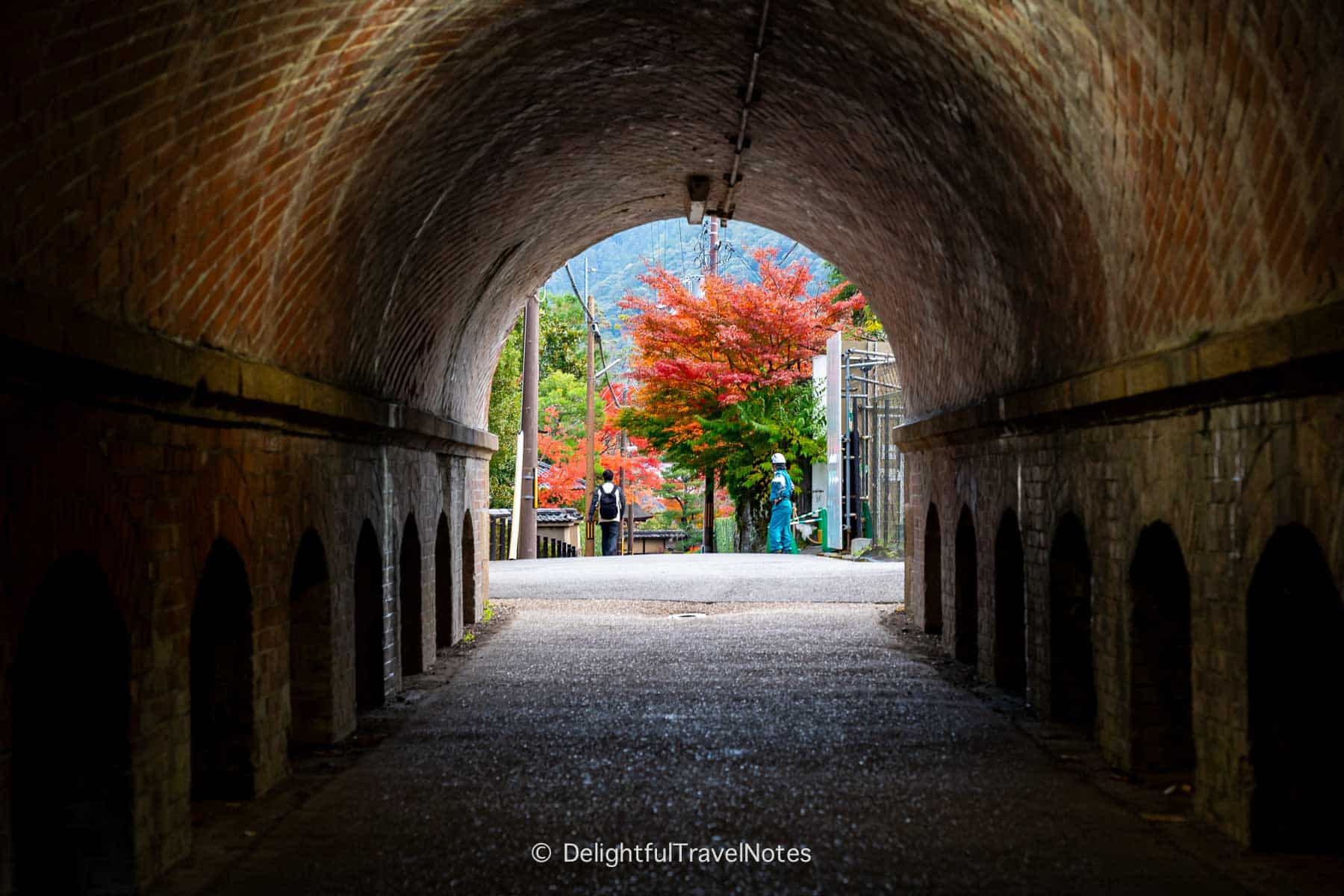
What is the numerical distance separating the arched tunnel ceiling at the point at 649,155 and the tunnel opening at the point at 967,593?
1288 millimetres

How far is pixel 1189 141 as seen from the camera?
6129 mm

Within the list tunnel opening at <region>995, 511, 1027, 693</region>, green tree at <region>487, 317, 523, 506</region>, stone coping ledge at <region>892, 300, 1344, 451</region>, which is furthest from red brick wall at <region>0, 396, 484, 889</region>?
green tree at <region>487, 317, 523, 506</region>

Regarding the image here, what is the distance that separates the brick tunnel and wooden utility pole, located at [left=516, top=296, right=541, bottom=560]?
14296mm

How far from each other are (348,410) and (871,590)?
11321 millimetres

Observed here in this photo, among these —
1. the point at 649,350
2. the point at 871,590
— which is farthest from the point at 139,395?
the point at 649,350

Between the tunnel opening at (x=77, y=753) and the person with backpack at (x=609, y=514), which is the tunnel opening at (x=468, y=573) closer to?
the tunnel opening at (x=77, y=753)

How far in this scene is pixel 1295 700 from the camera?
6.16m

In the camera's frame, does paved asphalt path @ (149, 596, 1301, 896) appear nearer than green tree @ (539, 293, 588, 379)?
Yes

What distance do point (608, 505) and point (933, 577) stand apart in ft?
48.1

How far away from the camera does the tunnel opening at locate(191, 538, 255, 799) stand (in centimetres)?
727

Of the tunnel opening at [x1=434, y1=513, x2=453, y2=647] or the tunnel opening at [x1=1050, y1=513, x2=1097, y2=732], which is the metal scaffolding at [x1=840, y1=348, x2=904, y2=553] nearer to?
the tunnel opening at [x1=434, y1=513, x2=453, y2=647]

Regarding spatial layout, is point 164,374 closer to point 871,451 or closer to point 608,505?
point 871,451

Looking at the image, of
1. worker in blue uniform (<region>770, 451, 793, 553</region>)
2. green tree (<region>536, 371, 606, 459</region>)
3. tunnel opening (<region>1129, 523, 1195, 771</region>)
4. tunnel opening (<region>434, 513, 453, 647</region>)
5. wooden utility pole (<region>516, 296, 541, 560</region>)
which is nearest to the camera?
tunnel opening (<region>1129, 523, 1195, 771</region>)

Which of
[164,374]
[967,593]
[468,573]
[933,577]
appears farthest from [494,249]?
[164,374]
